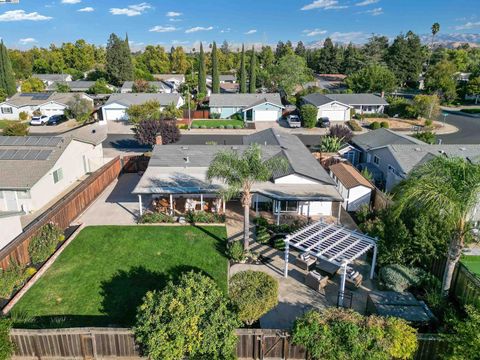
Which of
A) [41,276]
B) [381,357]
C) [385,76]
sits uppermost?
[385,76]

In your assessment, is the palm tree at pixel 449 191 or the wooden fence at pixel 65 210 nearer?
the palm tree at pixel 449 191

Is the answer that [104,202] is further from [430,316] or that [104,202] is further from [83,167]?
[430,316]

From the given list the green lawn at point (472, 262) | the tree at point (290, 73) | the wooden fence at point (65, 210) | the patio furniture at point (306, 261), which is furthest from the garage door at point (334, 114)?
the patio furniture at point (306, 261)

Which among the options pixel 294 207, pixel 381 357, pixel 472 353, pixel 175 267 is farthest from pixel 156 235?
pixel 472 353

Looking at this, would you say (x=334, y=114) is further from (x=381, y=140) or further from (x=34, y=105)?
(x=34, y=105)

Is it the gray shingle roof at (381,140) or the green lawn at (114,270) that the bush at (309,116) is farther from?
the green lawn at (114,270)

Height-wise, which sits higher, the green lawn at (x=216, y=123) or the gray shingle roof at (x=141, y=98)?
the gray shingle roof at (x=141, y=98)
